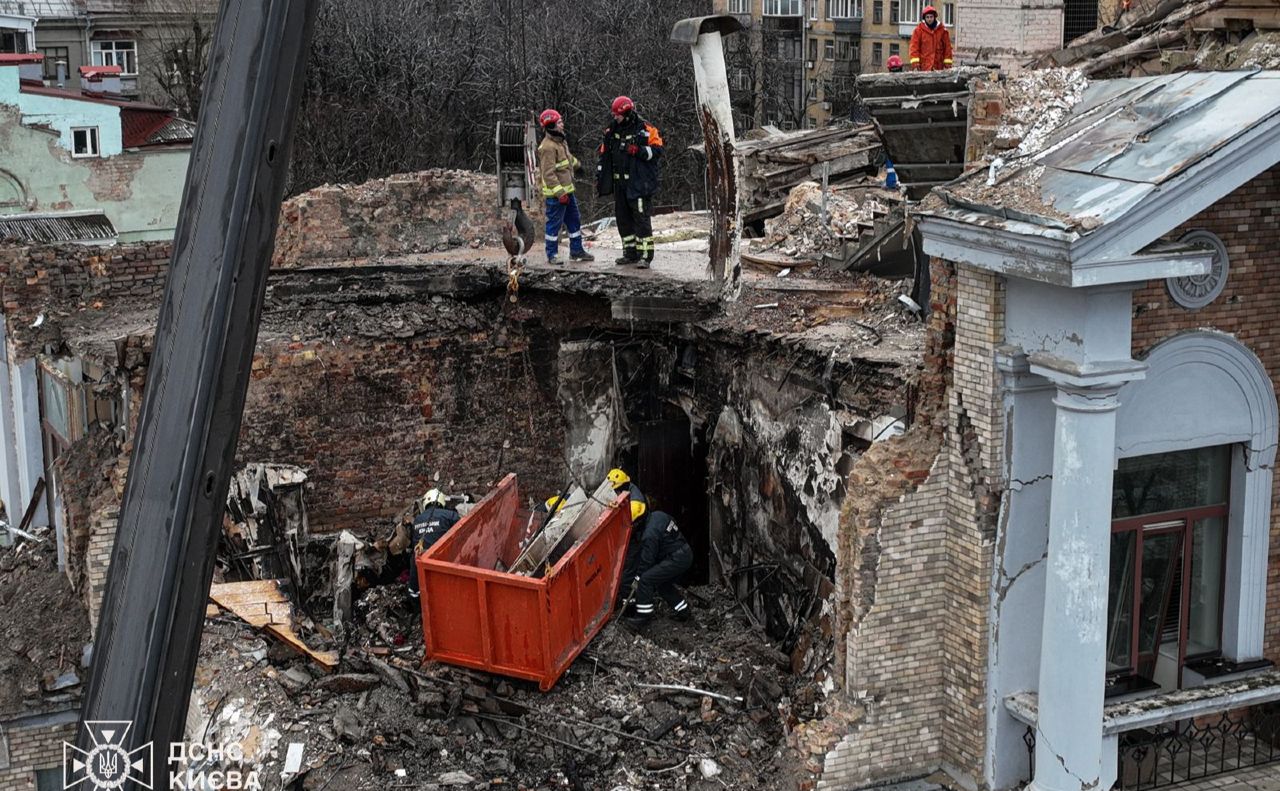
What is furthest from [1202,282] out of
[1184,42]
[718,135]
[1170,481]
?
[718,135]

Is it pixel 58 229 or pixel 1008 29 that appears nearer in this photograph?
pixel 1008 29

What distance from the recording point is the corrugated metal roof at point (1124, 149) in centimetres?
700

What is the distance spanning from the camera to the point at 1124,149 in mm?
7465

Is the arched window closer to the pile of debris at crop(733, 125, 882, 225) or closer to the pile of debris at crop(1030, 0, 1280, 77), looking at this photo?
the pile of debris at crop(1030, 0, 1280, 77)

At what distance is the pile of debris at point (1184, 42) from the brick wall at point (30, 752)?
10.6 metres

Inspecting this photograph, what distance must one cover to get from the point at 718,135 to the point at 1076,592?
7.24 metres

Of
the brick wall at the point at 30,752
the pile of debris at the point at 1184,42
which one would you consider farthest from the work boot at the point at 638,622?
the pile of debris at the point at 1184,42

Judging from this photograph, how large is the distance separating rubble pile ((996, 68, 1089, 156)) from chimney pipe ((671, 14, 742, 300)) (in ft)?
15.7

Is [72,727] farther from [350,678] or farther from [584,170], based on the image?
[584,170]

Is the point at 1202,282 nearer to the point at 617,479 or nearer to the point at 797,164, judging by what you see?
the point at 617,479

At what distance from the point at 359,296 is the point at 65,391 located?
3186mm

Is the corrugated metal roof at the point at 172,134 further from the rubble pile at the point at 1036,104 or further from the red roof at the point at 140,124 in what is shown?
the rubble pile at the point at 1036,104

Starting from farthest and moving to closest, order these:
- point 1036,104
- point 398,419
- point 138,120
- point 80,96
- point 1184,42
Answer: point 138,120, point 80,96, point 398,419, point 1184,42, point 1036,104

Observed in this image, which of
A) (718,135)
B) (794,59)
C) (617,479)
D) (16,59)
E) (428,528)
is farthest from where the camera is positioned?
(794,59)
